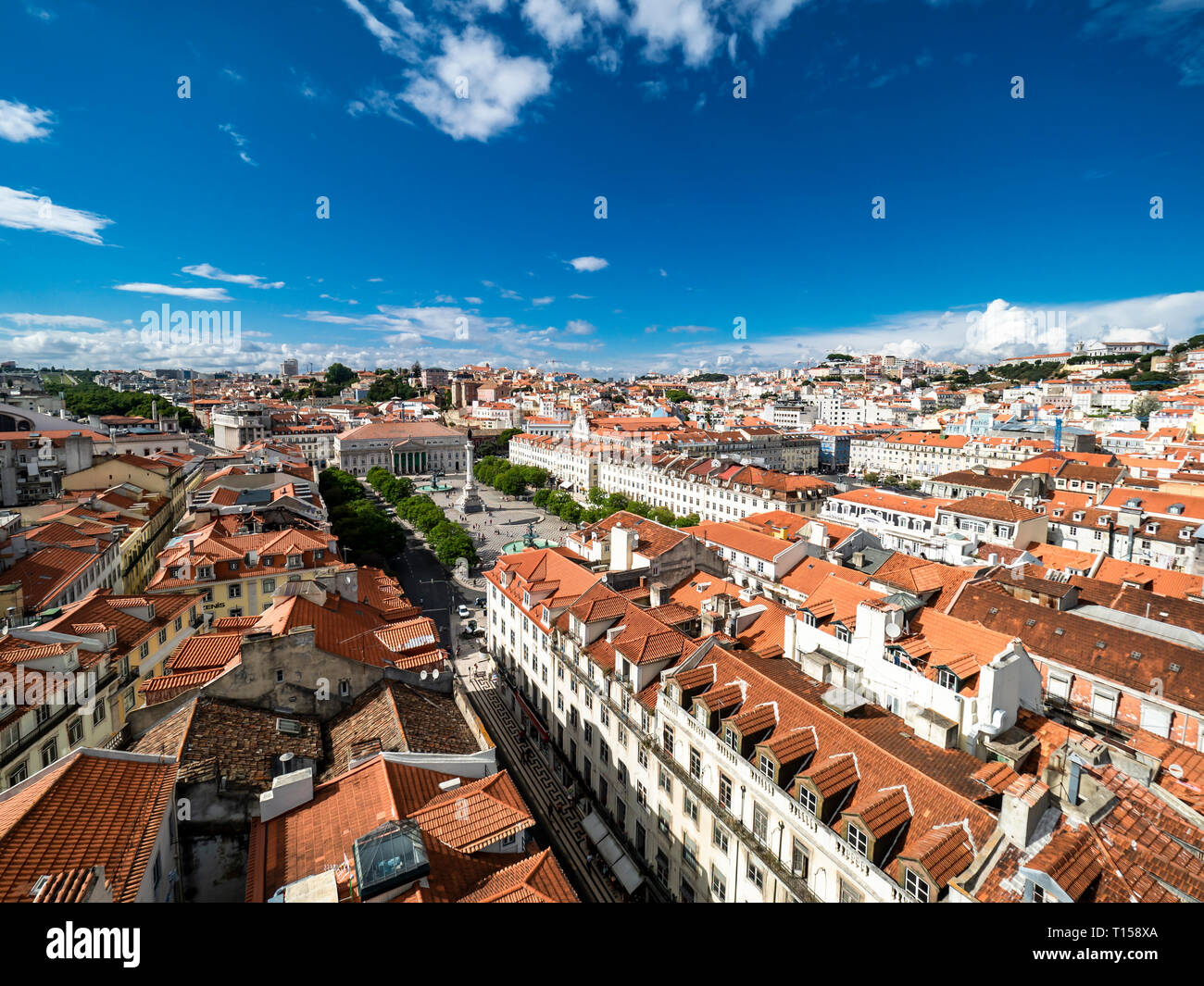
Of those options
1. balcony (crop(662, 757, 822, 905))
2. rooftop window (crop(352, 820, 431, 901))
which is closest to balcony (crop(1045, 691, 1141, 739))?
balcony (crop(662, 757, 822, 905))

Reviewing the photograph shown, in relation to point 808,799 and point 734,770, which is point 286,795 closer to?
point 734,770

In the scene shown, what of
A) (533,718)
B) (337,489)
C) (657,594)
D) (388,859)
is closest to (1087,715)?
(657,594)

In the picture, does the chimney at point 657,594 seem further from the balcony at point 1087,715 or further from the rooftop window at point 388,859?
the rooftop window at point 388,859

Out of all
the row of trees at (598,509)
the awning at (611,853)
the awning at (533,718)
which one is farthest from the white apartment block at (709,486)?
the awning at (611,853)

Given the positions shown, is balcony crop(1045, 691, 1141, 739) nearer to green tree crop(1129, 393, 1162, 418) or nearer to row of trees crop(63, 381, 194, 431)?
green tree crop(1129, 393, 1162, 418)
